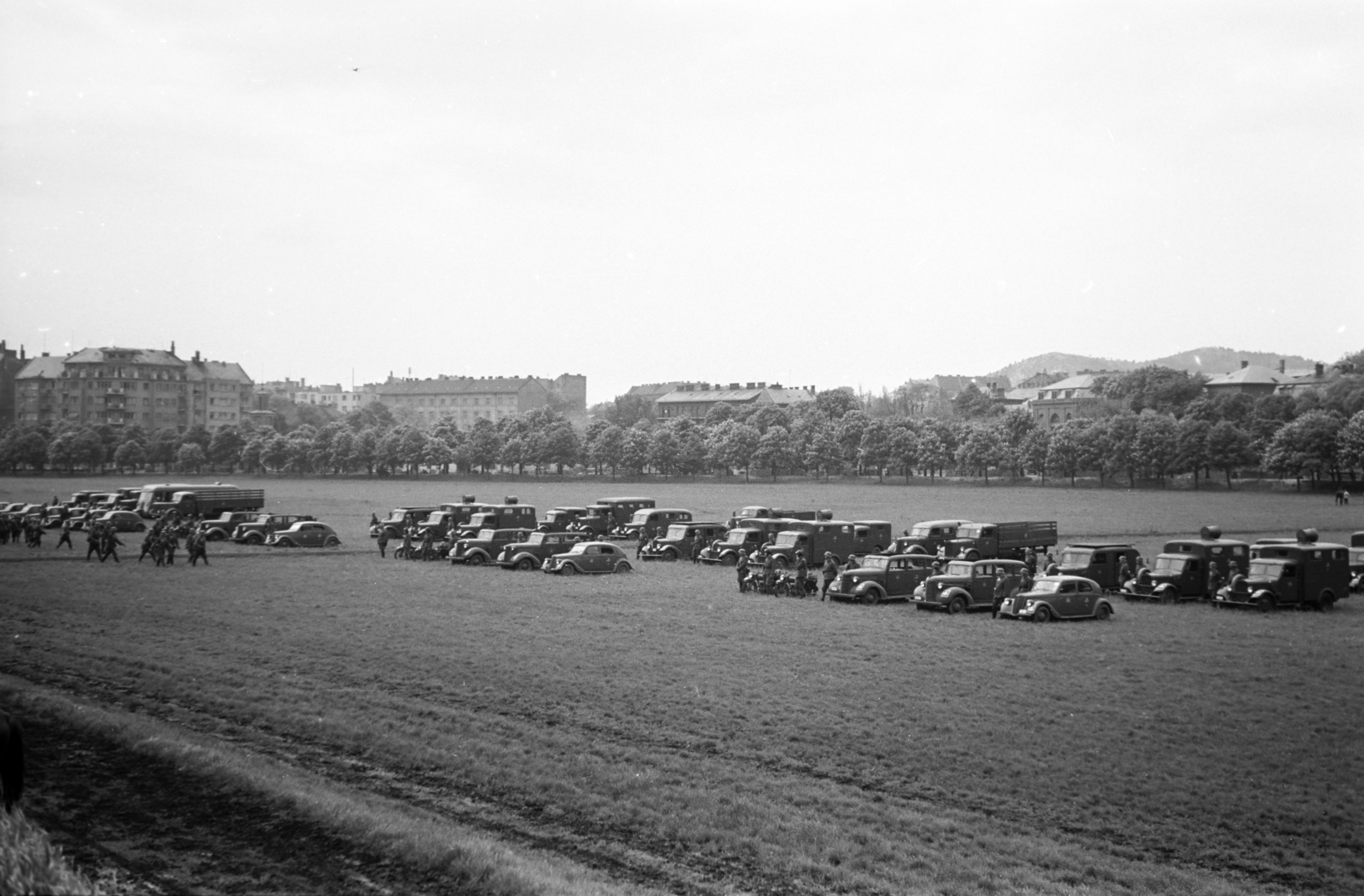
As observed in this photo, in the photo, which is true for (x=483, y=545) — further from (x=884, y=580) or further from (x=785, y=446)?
(x=785, y=446)

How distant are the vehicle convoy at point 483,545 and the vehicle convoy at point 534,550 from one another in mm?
660

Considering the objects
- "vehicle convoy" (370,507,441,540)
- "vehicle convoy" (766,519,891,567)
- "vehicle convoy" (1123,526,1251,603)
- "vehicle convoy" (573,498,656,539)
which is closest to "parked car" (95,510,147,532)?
"vehicle convoy" (370,507,441,540)

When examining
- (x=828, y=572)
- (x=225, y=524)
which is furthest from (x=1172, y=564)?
(x=225, y=524)

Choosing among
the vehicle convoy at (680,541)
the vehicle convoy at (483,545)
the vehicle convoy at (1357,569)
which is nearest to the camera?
the vehicle convoy at (1357,569)

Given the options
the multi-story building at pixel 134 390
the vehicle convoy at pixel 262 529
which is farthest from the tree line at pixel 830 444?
the vehicle convoy at pixel 262 529

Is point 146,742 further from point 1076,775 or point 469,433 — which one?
point 469,433

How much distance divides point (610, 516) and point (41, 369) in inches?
1978

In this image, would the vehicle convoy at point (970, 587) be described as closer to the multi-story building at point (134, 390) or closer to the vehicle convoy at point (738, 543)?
the vehicle convoy at point (738, 543)

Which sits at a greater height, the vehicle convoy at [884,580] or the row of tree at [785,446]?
the row of tree at [785,446]

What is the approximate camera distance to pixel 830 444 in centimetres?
10688

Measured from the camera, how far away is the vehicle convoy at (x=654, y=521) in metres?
45.3

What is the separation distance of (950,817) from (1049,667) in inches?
323

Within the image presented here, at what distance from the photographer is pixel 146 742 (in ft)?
46.8

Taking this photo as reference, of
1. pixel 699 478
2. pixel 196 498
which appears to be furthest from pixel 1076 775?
pixel 699 478
